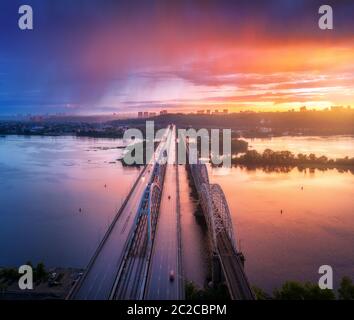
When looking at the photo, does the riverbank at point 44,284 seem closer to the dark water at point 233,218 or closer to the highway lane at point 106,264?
the highway lane at point 106,264

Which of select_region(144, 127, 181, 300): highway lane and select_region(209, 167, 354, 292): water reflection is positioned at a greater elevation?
select_region(144, 127, 181, 300): highway lane

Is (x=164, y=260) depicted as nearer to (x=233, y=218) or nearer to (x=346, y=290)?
A: (x=346, y=290)

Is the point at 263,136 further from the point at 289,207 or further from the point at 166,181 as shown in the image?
the point at 289,207

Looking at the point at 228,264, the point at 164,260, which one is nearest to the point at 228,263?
the point at 228,264

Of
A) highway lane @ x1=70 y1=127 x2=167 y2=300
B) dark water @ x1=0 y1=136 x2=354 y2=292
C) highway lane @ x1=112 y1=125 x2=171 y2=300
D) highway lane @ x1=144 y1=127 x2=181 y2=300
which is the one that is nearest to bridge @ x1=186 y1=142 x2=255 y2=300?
dark water @ x1=0 y1=136 x2=354 y2=292

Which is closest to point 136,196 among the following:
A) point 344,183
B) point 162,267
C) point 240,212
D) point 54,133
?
point 240,212

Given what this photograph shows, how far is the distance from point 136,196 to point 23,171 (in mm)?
4191

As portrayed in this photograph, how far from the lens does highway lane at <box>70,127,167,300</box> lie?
107 inches

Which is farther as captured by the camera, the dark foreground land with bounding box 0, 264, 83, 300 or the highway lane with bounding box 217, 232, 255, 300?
the dark foreground land with bounding box 0, 264, 83, 300

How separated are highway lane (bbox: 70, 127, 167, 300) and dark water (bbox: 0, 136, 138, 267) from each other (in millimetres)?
242

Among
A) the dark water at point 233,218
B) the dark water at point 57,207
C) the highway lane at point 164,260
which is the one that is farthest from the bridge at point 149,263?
the dark water at point 57,207

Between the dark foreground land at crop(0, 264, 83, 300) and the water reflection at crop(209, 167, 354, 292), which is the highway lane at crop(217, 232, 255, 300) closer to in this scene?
the water reflection at crop(209, 167, 354, 292)

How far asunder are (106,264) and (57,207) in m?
3.06

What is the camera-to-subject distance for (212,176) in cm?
921
